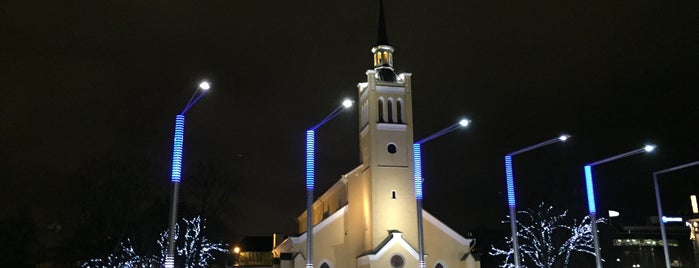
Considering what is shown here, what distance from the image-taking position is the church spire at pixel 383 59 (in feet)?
150

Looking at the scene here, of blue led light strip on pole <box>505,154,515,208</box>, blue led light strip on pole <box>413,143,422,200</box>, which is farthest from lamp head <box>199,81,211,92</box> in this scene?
blue led light strip on pole <box>505,154,515,208</box>

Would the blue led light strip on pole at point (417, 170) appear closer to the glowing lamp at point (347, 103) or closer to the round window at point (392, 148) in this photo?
the glowing lamp at point (347, 103)

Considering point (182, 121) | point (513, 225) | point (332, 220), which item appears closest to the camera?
point (182, 121)

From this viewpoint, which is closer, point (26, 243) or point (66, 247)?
point (66, 247)

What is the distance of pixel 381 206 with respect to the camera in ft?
140

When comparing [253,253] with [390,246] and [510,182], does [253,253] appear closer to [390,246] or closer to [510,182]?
[390,246]

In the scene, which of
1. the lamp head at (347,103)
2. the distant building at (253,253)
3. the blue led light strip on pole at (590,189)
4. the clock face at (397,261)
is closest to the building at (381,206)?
the clock face at (397,261)

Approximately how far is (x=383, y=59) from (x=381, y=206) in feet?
37.9

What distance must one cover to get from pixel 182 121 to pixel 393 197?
23.2 m

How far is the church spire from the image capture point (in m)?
45.8

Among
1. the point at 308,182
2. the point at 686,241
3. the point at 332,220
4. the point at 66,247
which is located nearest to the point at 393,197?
the point at 332,220

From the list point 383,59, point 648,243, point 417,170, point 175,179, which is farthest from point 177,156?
point 648,243

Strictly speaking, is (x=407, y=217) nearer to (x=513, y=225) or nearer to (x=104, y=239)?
(x=513, y=225)

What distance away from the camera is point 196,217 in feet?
153
